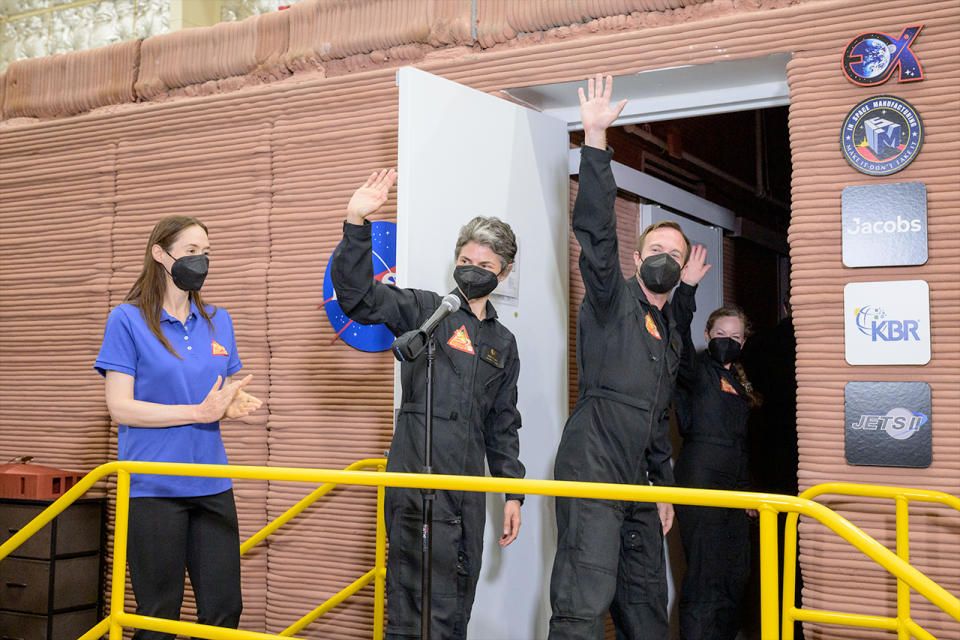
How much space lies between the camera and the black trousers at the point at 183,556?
9.16ft

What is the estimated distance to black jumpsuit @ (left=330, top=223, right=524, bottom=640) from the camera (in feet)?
9.36

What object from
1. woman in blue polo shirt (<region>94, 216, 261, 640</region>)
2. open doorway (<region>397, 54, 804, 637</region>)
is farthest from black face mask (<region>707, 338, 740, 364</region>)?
woman in blue polo shirt (<region>94, 216, 261, 640</region>)

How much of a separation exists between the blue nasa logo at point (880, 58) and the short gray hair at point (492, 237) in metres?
1.40

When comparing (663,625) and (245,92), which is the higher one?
(245,92)

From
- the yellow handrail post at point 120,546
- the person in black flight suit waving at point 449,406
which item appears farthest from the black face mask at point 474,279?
the yellow handrail post at point 120,546

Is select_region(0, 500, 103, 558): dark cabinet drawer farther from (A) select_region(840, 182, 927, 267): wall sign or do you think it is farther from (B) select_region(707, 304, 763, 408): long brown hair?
(A) select_region(840, 182, 927, 267): wall sign

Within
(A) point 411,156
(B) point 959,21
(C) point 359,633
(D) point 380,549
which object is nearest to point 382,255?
(A) point 411,156

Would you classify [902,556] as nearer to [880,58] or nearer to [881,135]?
[881,135]

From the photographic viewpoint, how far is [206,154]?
484 cm

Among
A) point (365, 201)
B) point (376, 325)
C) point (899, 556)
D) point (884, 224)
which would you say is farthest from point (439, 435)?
point (884, 224)

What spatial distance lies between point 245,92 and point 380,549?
8.15 ft

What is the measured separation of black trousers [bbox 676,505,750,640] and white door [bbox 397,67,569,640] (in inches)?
27.4

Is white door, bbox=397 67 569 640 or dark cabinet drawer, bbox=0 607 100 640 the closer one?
white door, bbox=397 67 569 640

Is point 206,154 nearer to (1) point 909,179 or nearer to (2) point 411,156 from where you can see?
(2) point 411,156
